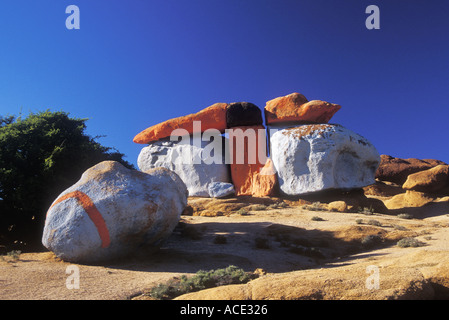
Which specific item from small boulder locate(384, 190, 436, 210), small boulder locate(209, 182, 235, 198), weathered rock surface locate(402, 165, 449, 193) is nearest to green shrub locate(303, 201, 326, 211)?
small boulder locate(209, 182, 235, 198)

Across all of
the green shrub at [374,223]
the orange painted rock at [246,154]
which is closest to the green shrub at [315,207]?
the green shrub at [374,223]

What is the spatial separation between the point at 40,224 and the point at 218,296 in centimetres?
911

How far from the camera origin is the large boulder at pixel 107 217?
628cm

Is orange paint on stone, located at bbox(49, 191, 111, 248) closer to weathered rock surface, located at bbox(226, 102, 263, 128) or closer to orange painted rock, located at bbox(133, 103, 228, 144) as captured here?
→ orange painted rock, located at bbox(133, 103, 228, 144)

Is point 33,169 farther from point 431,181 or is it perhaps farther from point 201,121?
point 431,181

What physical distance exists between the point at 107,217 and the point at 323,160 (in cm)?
1067

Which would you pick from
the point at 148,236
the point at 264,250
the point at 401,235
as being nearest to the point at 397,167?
the point at 401,235

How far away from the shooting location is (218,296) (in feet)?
11.4

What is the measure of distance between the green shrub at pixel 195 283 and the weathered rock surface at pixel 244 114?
12870 millimetres

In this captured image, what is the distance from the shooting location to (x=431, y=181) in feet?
56.1

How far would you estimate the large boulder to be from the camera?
6.28 meters
